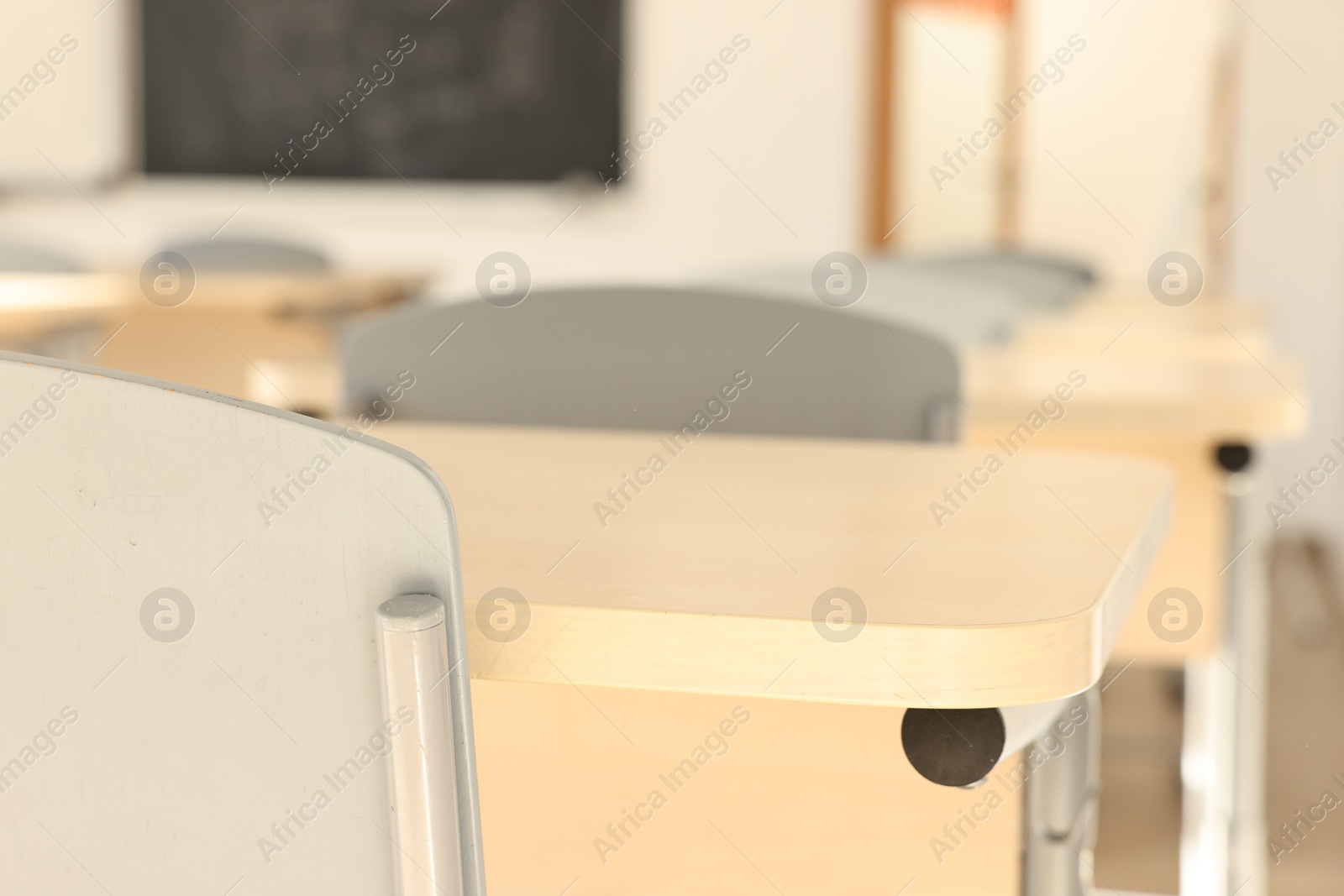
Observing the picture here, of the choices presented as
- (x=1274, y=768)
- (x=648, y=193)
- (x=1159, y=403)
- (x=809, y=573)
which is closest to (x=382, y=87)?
(x=648, y=193)

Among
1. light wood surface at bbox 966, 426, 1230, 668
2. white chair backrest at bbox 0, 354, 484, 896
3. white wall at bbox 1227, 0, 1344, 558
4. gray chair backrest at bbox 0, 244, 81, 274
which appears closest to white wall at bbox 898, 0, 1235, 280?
white wall at bbox 1227, 0, 1344, 558

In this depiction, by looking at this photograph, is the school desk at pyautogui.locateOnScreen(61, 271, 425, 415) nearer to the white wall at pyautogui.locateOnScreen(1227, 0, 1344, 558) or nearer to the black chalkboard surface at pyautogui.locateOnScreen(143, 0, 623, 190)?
the black chalkboard surface at pyautogui.locateOnScreen(143, 0, 623, 190)

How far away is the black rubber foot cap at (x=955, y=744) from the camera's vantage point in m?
0.68

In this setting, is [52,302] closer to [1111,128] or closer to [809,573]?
[809,573]

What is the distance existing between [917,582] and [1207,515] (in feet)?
3.70

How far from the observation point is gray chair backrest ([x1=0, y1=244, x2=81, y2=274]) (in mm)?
3221

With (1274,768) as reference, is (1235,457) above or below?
below

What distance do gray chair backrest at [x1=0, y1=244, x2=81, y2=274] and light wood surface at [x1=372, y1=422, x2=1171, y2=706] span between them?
105 inches

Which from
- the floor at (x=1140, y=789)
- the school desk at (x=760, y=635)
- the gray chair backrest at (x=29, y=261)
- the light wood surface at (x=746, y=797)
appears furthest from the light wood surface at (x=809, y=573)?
the gray chair backrest at (x=29, y=261)

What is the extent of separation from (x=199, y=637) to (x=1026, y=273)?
278 cm

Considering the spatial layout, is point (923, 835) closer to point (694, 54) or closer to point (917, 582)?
point (917, 582)

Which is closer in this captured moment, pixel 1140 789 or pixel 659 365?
pixel 659 365

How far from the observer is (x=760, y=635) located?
1.99 ft

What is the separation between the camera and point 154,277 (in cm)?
319
